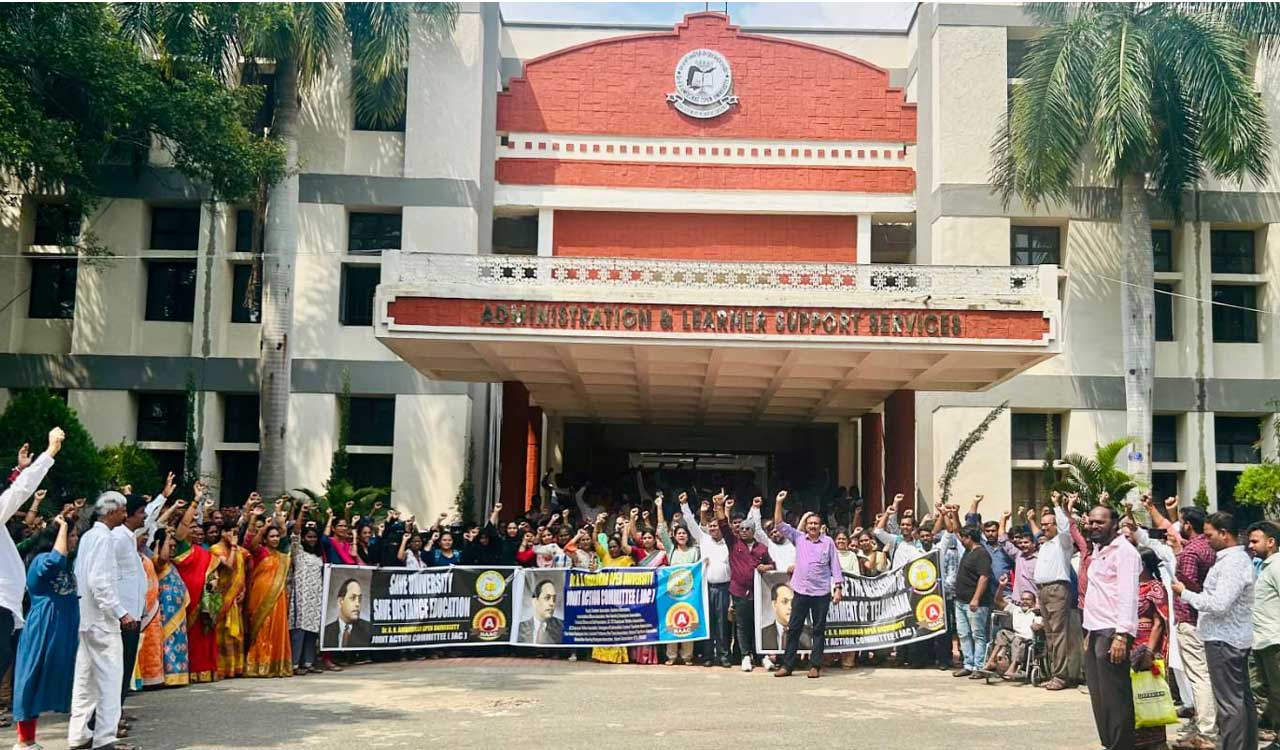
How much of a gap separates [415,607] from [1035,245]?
1645 centimetres

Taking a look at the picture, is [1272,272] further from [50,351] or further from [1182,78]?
[50,351]

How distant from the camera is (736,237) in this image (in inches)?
988

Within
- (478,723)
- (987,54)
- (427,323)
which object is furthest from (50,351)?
(987,54)

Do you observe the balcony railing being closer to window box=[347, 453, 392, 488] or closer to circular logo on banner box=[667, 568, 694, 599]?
A: circular logo on banner box=[667, 568, 694, 599]

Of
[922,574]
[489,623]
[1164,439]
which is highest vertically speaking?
[1164,439]

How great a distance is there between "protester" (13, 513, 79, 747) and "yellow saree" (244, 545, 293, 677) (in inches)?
134

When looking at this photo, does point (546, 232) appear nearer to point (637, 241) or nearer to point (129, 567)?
point (637, 241)

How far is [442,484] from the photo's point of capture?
23812mm

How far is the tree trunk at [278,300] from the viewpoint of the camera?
71.7 feet

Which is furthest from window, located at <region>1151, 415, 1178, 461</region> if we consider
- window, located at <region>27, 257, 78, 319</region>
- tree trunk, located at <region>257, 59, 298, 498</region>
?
window, located at <region>27, 257, 78, 319</region>

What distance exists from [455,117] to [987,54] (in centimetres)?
1135

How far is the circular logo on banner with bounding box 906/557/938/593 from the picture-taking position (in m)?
14.0

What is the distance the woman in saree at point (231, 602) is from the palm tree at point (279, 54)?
31.8ft

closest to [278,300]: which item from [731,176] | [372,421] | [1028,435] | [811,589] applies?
[372,421]
